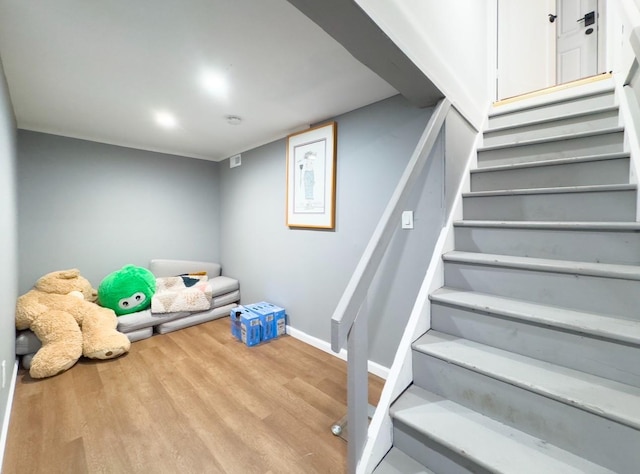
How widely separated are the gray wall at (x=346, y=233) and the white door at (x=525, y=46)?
1575 mm

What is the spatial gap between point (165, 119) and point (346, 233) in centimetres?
204

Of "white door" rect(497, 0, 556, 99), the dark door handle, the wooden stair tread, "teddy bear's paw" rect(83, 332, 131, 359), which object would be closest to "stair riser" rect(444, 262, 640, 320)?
the wooden stair tread

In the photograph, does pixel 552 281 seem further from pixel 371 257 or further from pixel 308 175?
pixel 308 175

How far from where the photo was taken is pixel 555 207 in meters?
1.42

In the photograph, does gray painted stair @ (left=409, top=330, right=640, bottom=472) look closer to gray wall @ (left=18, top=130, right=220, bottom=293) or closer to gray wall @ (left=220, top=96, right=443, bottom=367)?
gray wall @ (left=220, top=96, right=443, bottom=367)

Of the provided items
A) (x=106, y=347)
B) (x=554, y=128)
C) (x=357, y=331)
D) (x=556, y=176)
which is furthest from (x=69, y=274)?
(x=554, y=128)

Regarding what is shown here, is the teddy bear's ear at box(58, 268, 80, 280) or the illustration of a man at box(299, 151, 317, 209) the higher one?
the illustration of a man at box(299, 151, 317, 209)

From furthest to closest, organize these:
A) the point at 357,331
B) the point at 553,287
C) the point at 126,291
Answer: the point at 126,291 < the point at 553,287 < the point at 357,331

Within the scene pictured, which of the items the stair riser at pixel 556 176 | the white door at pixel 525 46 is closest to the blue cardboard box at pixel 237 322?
the stair riser at pixel 556 176

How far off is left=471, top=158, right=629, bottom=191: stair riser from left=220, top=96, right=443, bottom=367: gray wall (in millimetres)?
452

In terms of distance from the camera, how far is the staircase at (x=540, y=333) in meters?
0.84

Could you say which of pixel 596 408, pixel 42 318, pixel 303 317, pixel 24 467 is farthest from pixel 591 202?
pixel 42 318

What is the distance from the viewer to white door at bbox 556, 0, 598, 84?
2.85m

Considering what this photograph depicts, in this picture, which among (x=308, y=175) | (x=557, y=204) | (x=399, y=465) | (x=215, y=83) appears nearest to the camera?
(x=399, y=465)
